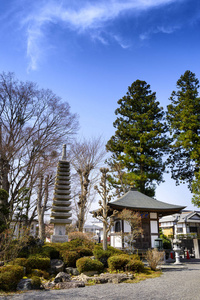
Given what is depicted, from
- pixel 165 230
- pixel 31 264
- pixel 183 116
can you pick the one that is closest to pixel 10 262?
pixel 31 264

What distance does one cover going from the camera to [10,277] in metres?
7.62

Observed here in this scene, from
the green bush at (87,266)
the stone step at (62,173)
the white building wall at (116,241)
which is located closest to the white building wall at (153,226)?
the white building wall at (116,241)

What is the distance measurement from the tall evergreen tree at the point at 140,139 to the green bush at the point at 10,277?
1593 cm

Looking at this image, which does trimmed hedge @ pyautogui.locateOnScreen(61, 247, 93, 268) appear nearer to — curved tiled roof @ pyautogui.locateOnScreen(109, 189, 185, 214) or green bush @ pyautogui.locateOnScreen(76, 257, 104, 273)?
green bush @ pyautogui.locateOnScreen(76, 257, 104, 273)

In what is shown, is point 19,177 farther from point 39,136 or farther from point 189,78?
point 189,78

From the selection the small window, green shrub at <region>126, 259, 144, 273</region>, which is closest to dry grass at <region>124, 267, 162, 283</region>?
green shrub at <region>126, 259, 144, 273</region>

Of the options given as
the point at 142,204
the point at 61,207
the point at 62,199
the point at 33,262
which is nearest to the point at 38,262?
the point at 33,262

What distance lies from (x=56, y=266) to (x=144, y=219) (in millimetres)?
7754

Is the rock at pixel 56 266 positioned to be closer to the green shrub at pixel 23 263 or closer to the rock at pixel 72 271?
the rock at pixel 72 271

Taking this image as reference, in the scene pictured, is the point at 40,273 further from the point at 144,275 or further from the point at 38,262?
the point at 144,275

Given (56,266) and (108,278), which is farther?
(56,266)

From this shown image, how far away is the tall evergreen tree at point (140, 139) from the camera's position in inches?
945

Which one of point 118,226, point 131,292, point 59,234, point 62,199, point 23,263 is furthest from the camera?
point 118,226

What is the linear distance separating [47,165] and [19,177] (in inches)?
83.9
